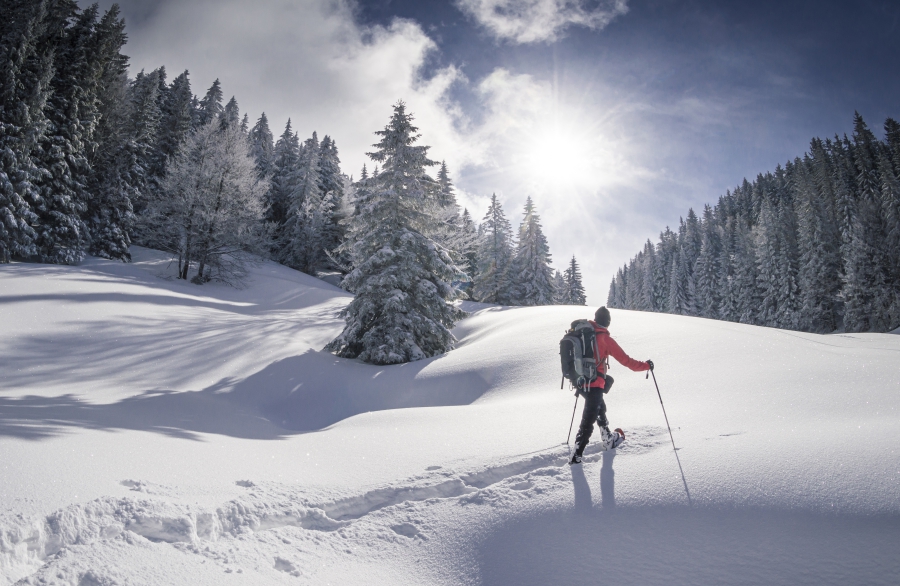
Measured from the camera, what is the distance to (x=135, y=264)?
25734 mm

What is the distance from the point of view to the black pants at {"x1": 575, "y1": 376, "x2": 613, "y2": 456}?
4578 millimetres

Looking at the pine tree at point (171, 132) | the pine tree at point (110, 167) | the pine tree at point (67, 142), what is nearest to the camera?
the pine tree at point (67, 142)

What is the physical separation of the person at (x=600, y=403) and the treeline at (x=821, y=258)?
149 ft

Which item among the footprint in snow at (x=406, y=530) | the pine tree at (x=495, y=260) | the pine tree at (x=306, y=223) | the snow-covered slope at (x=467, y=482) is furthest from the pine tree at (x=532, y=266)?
the footprint in snow at (x=406, y=530)

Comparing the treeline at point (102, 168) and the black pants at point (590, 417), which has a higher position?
the treeline at point (102, 168)

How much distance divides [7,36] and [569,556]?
31.7m

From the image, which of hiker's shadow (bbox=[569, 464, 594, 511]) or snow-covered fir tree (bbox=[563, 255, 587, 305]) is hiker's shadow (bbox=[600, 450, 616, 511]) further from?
snow-covered fir tree (bbox=[563, 255, 587, 305])

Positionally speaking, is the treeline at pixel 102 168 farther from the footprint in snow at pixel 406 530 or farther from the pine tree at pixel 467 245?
the footprint in snow at pixel 406 530

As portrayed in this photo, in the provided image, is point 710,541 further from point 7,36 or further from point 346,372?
point 7,36

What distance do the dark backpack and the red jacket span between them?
0.08 m

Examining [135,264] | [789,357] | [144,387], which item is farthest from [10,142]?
[789,357]

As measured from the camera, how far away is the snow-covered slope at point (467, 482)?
2814mm

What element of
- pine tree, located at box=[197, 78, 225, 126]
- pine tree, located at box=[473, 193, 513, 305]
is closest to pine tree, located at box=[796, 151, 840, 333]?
pine tree, located at box=[473, 193, 513, 305]

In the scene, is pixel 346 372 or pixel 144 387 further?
pixel 346 372
